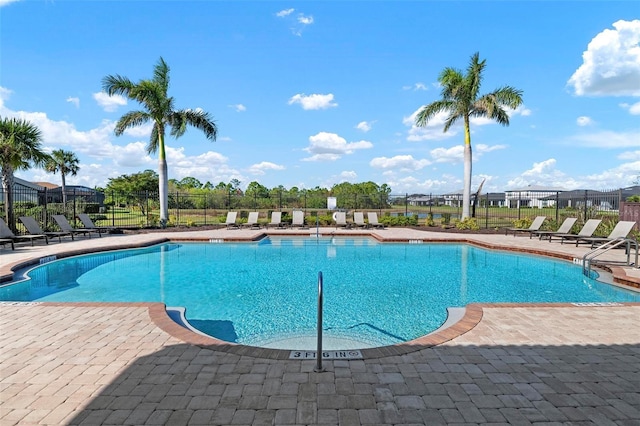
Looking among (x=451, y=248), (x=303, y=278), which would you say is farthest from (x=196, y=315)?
(x=451, y=248)

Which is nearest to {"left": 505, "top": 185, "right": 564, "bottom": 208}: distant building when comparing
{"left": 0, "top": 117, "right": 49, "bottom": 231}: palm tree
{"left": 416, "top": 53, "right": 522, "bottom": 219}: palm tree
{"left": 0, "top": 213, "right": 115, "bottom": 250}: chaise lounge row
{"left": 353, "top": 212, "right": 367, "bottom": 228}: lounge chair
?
{"left": 416, "top": 53, "right": 522, "bottom": 219}: palm tree

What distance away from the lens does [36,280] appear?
7352 mm

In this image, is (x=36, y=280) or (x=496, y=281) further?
(x=496, y=281)

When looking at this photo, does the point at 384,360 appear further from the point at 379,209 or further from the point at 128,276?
the point at 379,209

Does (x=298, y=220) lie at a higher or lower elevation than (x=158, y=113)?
lower

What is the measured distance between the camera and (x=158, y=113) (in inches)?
665

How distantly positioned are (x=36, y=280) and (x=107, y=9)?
7.32m

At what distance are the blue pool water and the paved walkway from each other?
4.33ft

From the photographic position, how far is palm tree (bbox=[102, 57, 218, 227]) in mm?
16297

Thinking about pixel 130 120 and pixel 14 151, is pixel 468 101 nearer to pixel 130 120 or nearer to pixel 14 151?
pixel 130 120

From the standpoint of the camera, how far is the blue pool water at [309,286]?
5223 mm

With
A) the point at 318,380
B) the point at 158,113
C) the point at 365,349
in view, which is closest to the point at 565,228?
the point at 365,349

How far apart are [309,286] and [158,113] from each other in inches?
543

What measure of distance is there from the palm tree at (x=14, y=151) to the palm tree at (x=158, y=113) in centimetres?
393
